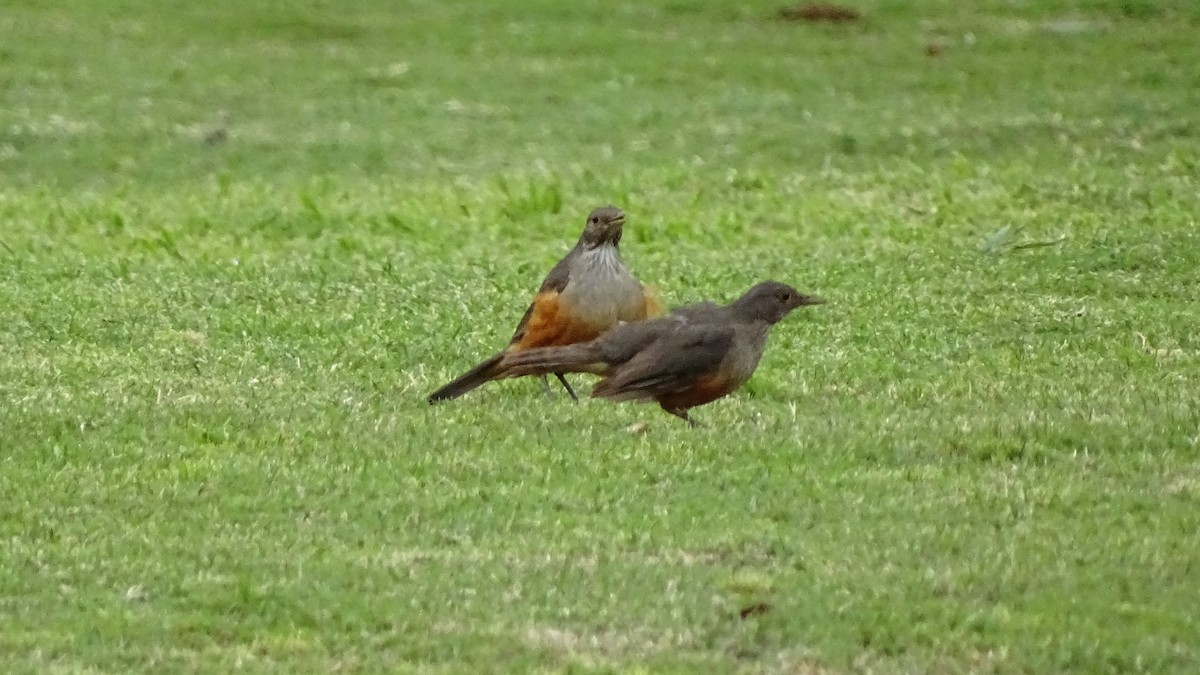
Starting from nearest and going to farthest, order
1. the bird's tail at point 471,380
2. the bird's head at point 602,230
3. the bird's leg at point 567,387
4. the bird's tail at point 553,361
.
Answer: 1. the bird's tail at point 553,361
2. the bird's tail at point 471,380
3. the bird's leg at point 567,387
4. the bird's head at point 602,230

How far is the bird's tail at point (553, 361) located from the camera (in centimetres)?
918

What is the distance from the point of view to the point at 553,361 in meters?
9.18

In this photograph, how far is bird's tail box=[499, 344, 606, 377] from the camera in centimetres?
918

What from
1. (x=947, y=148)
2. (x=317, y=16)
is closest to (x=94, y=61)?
(x=317, y=16)

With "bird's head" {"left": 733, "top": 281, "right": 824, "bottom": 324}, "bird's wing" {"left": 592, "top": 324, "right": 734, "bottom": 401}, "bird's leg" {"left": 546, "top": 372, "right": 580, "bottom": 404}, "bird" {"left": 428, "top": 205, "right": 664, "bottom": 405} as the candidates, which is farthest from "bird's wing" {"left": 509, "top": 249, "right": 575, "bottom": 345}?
"bird's wing" {"left": 592, "top": 324, "right": 734, "bottom": 401}

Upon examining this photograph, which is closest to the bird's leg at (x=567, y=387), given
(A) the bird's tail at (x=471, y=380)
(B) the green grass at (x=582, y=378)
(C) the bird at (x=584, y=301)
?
(C) the bird at (x=584, y=301)

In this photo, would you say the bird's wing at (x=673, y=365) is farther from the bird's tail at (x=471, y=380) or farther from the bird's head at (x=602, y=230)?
the bird's head at (x=602, y=230)

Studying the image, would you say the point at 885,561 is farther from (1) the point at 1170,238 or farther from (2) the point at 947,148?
(2) the point at 947,148

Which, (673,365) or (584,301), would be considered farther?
(584,301)

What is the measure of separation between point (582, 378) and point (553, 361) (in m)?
1.43

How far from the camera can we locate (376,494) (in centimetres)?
774

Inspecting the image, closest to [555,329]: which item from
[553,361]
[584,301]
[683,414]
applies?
[584,301]

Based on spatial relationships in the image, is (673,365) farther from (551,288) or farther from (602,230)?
(602,230)

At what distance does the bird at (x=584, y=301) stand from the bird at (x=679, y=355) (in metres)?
0.44
